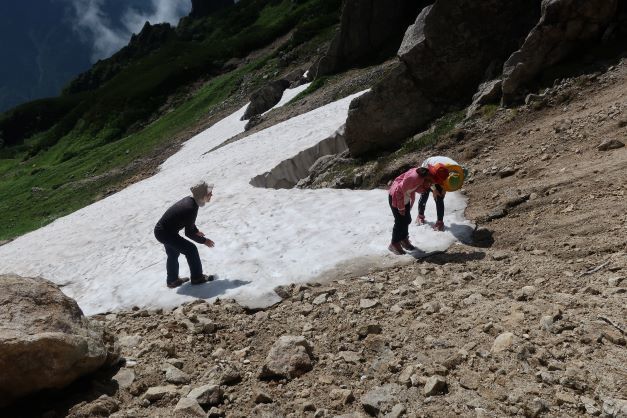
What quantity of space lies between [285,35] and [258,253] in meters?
76.2

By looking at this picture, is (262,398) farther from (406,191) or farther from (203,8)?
(203,8)

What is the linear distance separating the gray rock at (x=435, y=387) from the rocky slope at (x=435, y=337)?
0.06ft

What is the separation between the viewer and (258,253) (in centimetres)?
1183

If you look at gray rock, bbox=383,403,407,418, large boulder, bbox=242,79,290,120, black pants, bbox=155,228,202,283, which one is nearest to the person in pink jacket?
black pants, bbox=155,228,202,283

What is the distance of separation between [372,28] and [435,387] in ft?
119

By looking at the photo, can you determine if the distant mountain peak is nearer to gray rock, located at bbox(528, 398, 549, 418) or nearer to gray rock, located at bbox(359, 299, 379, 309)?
gray rock, located at bbox(359, 299, 379, 309)

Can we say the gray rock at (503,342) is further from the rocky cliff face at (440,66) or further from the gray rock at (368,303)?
the rocky cliff face at (440,66)

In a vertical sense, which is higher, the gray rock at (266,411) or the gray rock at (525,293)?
the gray rock at (266,411)

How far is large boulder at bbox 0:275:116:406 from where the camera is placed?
5.73 meters

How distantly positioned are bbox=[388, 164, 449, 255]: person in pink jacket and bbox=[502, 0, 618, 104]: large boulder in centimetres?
680

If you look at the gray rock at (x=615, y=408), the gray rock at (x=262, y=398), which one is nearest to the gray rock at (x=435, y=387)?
the gray rock at (x=615, y=408)

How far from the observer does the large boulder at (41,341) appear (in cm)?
573

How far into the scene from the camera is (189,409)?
5828mm

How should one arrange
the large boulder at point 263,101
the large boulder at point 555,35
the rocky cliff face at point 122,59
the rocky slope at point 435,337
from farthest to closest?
1. the rocky cliff face at point 122,59
2. the large boulder at point 263,101
3. the large boulder at point 555,35
4. the rocky slope at point 435,337
